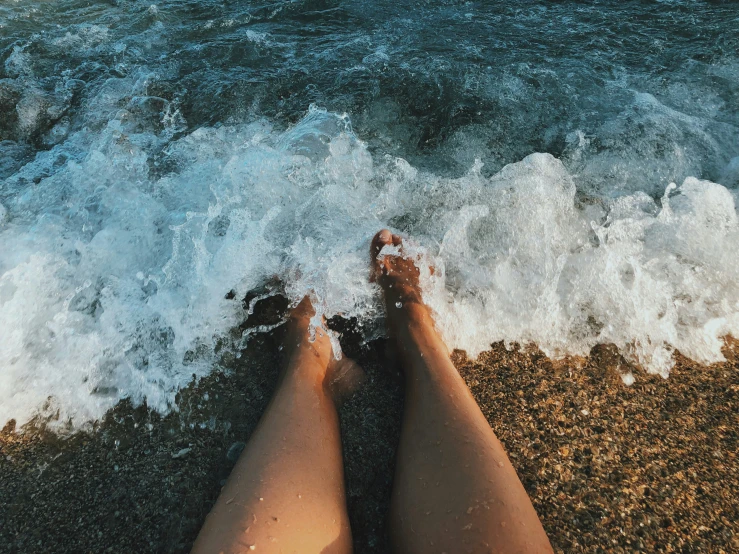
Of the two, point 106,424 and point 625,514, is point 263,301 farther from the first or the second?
point 625,514

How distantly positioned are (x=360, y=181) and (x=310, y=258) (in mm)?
683

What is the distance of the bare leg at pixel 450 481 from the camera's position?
1.19 meters

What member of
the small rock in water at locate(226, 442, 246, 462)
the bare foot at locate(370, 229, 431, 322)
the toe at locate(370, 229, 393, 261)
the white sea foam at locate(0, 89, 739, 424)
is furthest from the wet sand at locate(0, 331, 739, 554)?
the toe at locate(370, 229, 393, 261)

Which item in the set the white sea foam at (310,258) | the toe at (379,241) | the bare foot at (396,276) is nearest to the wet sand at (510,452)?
the white sea foam at (310,258)

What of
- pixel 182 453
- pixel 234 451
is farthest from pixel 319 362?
pixel 182 453

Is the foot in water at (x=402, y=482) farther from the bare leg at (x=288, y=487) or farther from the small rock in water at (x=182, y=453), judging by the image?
the small rock in water at (x=182, y=453)

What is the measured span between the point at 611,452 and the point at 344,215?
5.60 ft

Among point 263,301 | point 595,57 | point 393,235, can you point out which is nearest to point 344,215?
point 393,235

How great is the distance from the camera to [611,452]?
5.27 feet

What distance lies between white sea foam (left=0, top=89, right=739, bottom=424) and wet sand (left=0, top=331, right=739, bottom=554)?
123 millimetres

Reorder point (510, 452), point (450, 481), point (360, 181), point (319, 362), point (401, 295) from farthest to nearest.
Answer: point (360, 181) → point (401, 295) → point (319, 362) → point (510, 452) → point (450, 481)

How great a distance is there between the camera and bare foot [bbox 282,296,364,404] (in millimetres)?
1837

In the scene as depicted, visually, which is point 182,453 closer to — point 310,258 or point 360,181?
point 310,258

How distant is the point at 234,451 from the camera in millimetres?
1689
